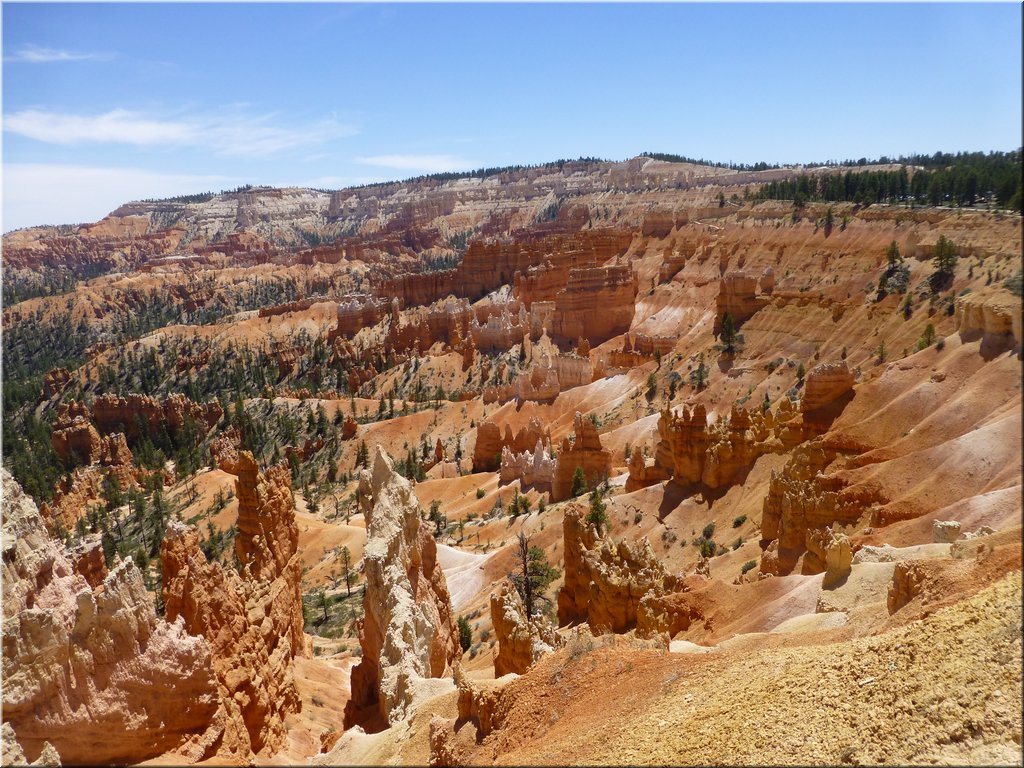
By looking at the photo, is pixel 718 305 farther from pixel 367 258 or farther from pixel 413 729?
pixel 367 258

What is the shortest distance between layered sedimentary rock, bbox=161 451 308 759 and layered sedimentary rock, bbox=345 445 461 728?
2393 millimetres

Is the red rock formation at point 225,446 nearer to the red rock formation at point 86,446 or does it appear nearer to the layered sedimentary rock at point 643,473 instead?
the red rock formation at point 86,446

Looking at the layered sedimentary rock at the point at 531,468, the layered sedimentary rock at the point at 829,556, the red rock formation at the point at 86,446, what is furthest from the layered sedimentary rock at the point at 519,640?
the red rock formation at the point at 86,446

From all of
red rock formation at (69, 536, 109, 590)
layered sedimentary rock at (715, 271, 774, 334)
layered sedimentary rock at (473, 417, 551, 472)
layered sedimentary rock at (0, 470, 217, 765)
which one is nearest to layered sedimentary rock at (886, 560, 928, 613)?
layered sedimentary rock at (0, 470, 217, 765)

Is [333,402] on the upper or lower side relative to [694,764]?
lower

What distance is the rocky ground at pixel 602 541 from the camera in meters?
11.1

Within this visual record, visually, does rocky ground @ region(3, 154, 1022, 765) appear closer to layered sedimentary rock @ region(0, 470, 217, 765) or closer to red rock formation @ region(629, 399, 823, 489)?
layered sedimentary rock @ region(0, 470, 217, 765)

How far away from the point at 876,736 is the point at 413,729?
880 centimetres

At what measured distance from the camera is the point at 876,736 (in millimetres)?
9195

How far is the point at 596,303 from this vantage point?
86938mm

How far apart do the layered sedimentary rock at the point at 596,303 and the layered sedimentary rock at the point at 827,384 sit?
54942 mm

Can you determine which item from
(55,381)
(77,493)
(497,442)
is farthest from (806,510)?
(55,381)

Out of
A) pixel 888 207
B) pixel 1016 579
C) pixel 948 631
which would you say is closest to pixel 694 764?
pixel 948 631

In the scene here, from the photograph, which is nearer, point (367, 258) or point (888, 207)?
point (888, 207)
